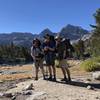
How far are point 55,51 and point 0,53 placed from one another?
10284 centimetres

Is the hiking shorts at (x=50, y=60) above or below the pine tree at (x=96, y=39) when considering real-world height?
below

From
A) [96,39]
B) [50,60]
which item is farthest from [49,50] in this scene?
[96,39]

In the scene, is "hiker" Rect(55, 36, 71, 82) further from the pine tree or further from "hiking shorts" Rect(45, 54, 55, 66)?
the pine tree

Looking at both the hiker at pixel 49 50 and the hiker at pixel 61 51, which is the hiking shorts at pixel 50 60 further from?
the hiker at pixel 61 51

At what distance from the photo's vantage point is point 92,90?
1423 cm

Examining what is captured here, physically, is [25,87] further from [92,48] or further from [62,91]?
[92,48]

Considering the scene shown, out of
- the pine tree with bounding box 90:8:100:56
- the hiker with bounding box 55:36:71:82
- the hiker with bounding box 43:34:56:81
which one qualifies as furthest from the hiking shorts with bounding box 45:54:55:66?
the pine tree with bounding box 90:8:100:56

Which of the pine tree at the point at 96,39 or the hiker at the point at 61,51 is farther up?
the pine tree at the point at 96,39

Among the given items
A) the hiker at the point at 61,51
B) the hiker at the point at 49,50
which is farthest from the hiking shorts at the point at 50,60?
the hiker at the point at 61,51

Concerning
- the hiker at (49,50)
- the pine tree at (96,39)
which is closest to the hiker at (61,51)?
the hiker at (49,50)

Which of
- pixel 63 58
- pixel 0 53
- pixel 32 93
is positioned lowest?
pixel 32 93

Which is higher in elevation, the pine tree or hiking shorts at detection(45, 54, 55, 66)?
the pine tree

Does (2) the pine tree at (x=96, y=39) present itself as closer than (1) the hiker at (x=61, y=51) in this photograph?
No

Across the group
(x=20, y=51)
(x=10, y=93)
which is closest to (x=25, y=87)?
(x=10, y=93)
